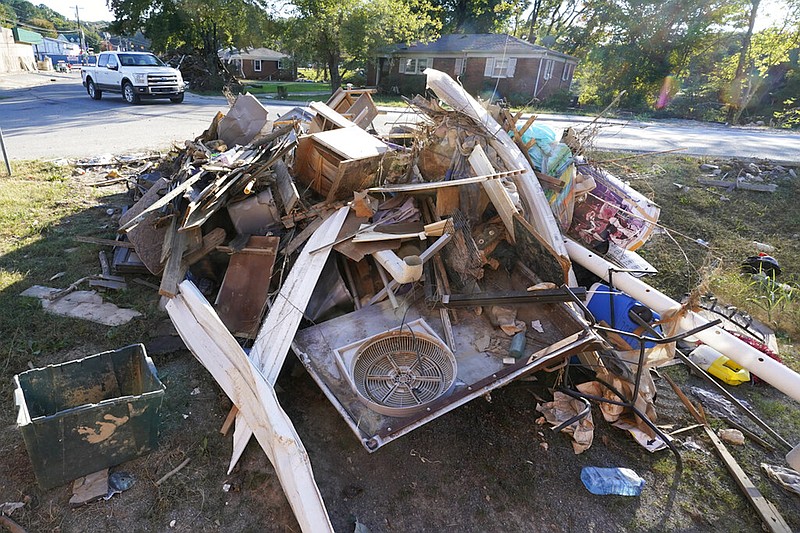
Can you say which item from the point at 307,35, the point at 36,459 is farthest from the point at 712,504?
the point at 307,35

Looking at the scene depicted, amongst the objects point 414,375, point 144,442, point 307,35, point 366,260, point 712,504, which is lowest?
point 712,504

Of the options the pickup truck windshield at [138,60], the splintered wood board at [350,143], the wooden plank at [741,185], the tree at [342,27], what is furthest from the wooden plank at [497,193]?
the tree at [342,27]

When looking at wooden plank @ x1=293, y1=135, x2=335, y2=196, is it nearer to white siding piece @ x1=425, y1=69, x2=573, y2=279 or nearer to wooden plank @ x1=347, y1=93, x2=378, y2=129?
white siding piece @ x1=425, y1=69, x2=573, y2=279

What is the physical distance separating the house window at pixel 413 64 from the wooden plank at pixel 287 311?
24.9 metres

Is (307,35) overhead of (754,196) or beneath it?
overhead

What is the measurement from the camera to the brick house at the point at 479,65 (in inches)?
952

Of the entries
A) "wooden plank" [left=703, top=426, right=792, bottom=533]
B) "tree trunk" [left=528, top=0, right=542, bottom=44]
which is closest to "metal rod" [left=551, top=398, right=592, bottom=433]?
"wooden plank" [left=703, top=426, right=792, bottom=533]

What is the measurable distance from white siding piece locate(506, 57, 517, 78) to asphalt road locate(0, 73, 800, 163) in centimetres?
1295

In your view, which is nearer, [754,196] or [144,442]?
[144,442]

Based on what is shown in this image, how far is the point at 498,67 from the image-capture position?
80.0 feet

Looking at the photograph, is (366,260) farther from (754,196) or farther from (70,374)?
(754,196)

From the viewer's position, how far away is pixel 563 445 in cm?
315

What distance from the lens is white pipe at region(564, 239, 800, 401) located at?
2.76m

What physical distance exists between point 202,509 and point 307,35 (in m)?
20.7
